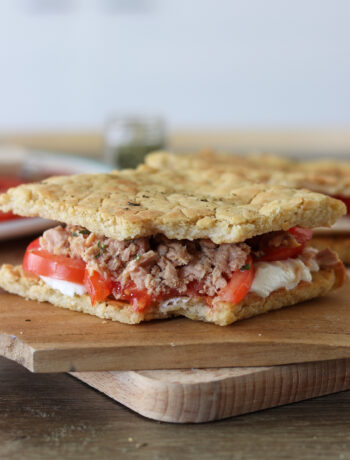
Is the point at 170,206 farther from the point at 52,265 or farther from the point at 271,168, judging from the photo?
the point at 271,168

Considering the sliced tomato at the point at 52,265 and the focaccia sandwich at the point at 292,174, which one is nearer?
the sliced tomato at the point at 52,265

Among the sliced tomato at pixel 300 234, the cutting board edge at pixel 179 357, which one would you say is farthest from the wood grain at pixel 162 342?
the sliced tomato at pixel 300 234

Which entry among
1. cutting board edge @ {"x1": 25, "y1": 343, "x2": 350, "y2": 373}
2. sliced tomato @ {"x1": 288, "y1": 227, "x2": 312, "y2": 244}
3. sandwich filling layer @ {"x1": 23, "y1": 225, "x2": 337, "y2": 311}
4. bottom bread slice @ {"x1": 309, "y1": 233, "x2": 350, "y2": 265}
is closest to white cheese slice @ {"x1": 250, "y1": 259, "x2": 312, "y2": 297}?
sandwich filling layer @ {"x1": 23, "y1": 225, "x2": 337, "y2": 311}

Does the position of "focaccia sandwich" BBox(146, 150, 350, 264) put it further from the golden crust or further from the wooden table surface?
the wooden table surface

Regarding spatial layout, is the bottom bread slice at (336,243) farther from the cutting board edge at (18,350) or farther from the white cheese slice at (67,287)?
the cutting board edge at (18,350)

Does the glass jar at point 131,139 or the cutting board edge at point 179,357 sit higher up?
the glass jar at point 131,139

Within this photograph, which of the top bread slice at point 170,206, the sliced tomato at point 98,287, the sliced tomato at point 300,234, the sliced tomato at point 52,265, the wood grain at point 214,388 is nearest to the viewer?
the wood grain at point 214,388

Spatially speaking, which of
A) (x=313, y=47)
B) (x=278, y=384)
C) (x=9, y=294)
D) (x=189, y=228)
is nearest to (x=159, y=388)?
(x=278, y=384)
